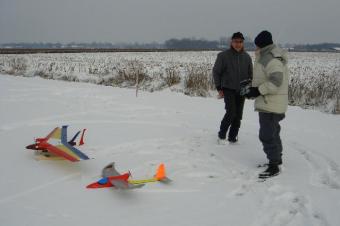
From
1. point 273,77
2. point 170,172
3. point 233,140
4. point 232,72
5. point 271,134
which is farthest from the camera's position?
point 233,140

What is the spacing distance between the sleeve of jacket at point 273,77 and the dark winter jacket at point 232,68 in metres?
1.21

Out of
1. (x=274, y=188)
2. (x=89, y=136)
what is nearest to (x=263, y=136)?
(x=274, y=188)

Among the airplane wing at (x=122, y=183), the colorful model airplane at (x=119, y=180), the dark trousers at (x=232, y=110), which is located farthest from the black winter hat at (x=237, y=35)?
the airplane wing at (x=122, y=183)

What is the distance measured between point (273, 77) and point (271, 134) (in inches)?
29.4

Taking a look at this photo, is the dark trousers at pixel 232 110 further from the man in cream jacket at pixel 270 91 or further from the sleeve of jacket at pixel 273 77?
the sleeve of jacket at pixel 273 77

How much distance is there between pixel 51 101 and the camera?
29.1ft

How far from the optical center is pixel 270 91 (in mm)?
3975

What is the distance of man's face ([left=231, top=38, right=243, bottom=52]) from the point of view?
5098 millimetres

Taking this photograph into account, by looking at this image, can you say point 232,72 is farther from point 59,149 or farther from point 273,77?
point 59,149

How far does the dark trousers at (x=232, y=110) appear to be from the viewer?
529 cm

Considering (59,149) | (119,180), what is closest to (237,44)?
(119,180)

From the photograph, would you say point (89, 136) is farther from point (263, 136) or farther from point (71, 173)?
point (263, 136)

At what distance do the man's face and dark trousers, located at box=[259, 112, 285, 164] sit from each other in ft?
4.66

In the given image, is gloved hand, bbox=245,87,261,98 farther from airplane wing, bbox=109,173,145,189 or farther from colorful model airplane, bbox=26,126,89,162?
colorful model airplane, bbox=26,126,89,162
